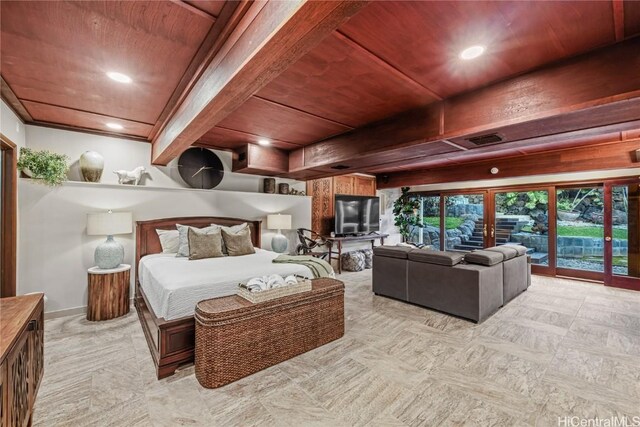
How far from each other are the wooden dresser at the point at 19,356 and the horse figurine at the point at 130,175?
93.1 inches

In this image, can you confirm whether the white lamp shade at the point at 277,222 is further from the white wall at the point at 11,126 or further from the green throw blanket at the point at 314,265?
the white wall at the point at 11,126

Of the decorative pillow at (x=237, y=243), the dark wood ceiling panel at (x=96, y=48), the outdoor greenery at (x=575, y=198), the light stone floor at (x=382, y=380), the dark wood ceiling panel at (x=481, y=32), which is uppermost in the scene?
the dark wood ceiling panel at (x=96, y=48)

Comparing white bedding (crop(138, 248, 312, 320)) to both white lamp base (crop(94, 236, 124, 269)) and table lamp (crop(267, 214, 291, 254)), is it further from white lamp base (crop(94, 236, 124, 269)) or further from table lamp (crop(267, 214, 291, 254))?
table lamp (crop(267, 214, 291, 254))

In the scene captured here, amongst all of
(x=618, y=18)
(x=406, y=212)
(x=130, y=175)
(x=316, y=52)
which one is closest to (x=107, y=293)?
(x=130, y=175)

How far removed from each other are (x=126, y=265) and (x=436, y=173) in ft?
21.2

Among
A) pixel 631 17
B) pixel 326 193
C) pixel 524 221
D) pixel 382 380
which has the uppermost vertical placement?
pixel 631 17

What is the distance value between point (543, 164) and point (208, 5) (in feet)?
20.0

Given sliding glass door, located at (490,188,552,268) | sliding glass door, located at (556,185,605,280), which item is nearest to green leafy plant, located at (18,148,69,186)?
sliding glass door, located at (490,188,552,268)

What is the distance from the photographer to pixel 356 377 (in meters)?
2.28

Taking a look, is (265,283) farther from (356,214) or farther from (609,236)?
(609,236)

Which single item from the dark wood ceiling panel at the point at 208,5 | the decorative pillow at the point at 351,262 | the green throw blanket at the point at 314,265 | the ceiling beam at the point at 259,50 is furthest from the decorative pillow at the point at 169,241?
the decorative pillow at the point at 351,262

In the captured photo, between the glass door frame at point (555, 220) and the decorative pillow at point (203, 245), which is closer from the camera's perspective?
the decorative pillow at point (203, 245)

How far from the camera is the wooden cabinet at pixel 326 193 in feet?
21.4

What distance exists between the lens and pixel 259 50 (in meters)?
1.40
